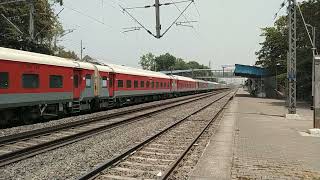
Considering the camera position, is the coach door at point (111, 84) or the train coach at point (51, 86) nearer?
the train coach at point (51, 86)

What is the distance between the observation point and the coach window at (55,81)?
20.0 metres

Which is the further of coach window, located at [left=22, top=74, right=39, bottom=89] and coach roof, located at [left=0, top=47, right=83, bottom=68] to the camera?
coach window, located at [left=22, top=74, right=39, bottom=89]

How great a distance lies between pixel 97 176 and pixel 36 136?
20.5 feet

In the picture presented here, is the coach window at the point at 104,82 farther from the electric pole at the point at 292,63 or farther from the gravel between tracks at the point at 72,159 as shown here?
the gravel between tracks at the point at 72,159

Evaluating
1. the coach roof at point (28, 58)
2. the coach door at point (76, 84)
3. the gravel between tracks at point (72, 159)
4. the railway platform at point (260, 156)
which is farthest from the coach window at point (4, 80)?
the railway platform at point (260, 156)

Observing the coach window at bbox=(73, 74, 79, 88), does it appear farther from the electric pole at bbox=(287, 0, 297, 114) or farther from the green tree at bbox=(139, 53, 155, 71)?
the green tree at bbox=(139, 53, 155, 71)

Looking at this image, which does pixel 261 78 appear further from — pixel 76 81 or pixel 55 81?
pixel 55 81

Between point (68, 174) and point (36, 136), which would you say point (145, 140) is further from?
point (68, 174)

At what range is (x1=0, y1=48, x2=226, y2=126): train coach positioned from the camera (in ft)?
54.9

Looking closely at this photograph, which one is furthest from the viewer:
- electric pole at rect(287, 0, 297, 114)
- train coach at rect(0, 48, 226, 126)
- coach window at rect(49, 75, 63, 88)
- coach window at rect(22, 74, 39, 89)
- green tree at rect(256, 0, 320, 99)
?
green tree at rect(256, 0, 320, 99)

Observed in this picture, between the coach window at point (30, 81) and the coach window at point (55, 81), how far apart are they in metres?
1.31

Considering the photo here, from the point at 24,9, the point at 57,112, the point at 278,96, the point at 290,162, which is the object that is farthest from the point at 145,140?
the point at 278,96

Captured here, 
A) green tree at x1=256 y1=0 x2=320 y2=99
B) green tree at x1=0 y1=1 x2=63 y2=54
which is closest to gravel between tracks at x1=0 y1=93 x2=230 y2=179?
green tree at x1=0 y1=1 x2=63 y2=54

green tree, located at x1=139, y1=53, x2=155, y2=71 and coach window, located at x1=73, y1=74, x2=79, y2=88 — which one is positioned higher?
green tree, located at x1=139, y1=53, x2=155, y2=71
